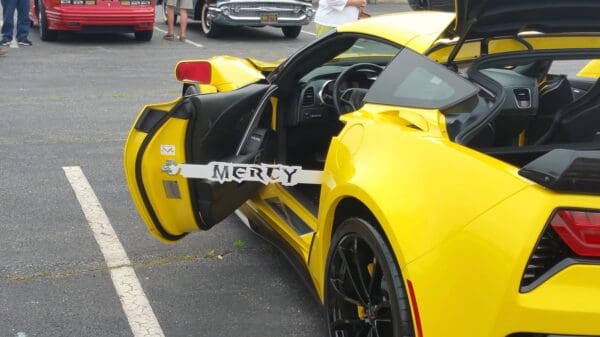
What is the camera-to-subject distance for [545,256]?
2129 mm

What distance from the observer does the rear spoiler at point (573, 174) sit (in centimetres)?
207

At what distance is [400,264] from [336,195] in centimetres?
58

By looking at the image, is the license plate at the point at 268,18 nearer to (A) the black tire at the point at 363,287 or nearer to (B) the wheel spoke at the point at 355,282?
(A) the black tire at the point at 363,287

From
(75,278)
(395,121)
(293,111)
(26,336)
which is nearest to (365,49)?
(293,111)

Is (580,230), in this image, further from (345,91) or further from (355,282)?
(345,91)

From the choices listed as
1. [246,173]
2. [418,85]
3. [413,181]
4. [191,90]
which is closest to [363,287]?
[413,181]

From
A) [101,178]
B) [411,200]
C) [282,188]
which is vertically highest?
[411,200]

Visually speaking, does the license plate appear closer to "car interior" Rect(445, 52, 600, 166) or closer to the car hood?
"car interior" Rect(445, 52, 600, 166)

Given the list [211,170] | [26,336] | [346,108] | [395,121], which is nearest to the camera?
[395,121]

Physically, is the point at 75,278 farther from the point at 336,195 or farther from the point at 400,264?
the point at 400,264

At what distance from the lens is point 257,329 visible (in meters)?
3.54

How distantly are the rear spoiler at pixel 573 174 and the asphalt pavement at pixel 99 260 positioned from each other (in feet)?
5.66

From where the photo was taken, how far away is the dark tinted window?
2.78 m

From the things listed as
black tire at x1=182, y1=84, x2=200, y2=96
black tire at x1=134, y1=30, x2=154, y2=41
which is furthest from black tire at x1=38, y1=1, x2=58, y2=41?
black tire at x1=182, y1=84, x2=200, y2=96
